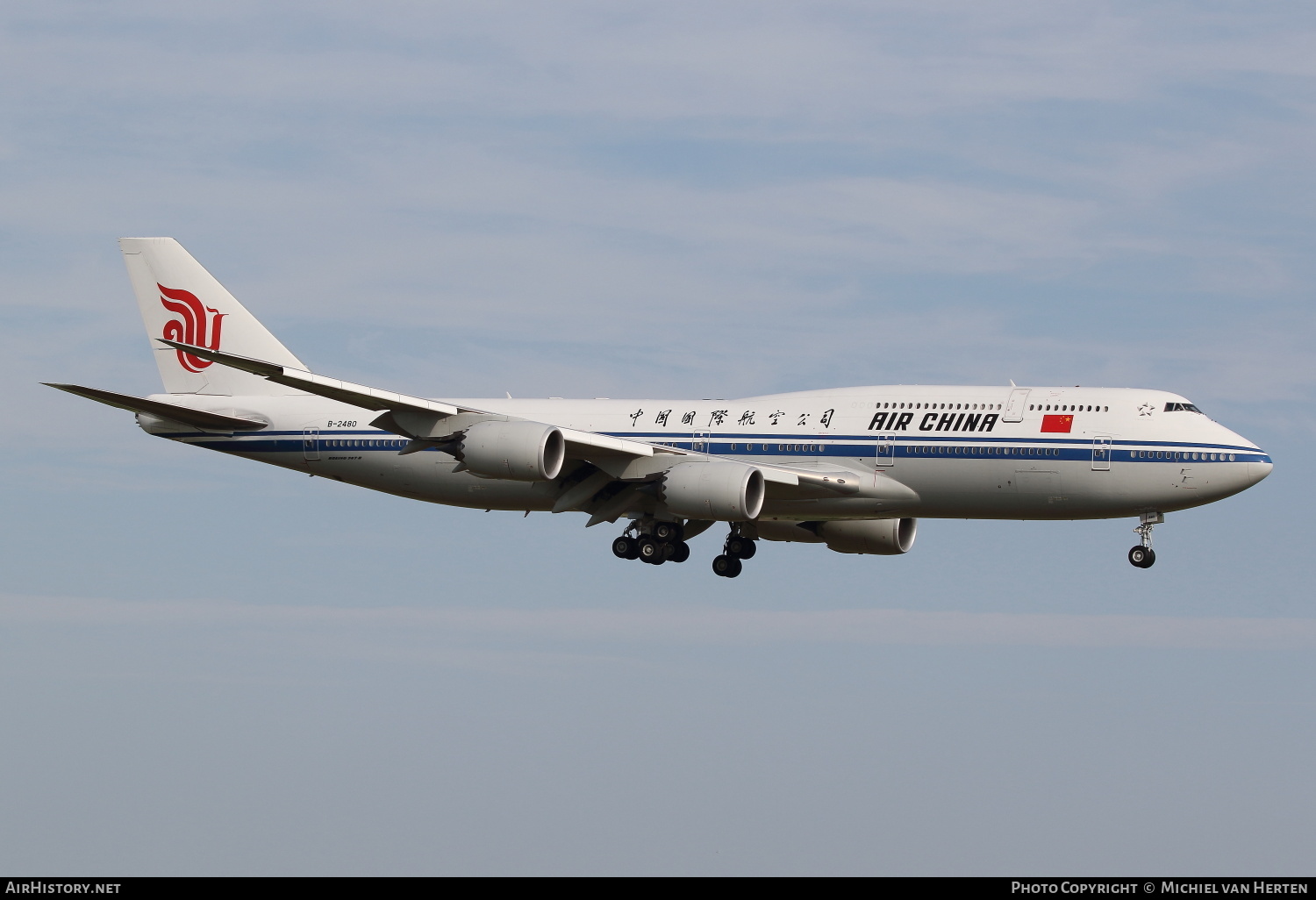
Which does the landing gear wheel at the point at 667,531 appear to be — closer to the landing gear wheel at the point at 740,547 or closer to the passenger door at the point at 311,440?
the landing gear wheel at the point at 740,547

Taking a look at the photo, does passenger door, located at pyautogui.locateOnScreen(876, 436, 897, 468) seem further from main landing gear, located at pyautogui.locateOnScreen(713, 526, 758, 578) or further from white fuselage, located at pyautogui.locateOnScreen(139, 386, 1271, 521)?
main landing gear, located at pyautogui.locateOnScreen(713, 526, 758, 578)

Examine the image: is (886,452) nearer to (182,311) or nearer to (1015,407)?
(1015,407)

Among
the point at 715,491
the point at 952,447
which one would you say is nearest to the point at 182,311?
the point at 715,491

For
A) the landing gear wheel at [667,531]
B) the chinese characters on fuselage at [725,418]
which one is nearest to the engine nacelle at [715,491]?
the landing gear wheel at [667,531]

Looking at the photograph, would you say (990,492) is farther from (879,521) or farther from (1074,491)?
(879,521)

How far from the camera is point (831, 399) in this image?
44.7 meters

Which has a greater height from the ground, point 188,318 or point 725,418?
point 188,318

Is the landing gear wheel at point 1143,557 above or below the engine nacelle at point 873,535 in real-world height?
below

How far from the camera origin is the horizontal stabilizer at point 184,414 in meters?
45.2

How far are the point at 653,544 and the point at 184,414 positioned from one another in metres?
14.8

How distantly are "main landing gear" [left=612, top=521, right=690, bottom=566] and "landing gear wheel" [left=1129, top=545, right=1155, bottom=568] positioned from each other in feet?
40.5

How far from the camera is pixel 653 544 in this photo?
4541 centimetres

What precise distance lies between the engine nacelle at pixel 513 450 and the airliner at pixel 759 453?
0.04 m

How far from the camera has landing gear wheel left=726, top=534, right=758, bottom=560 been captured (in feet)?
→ 163
